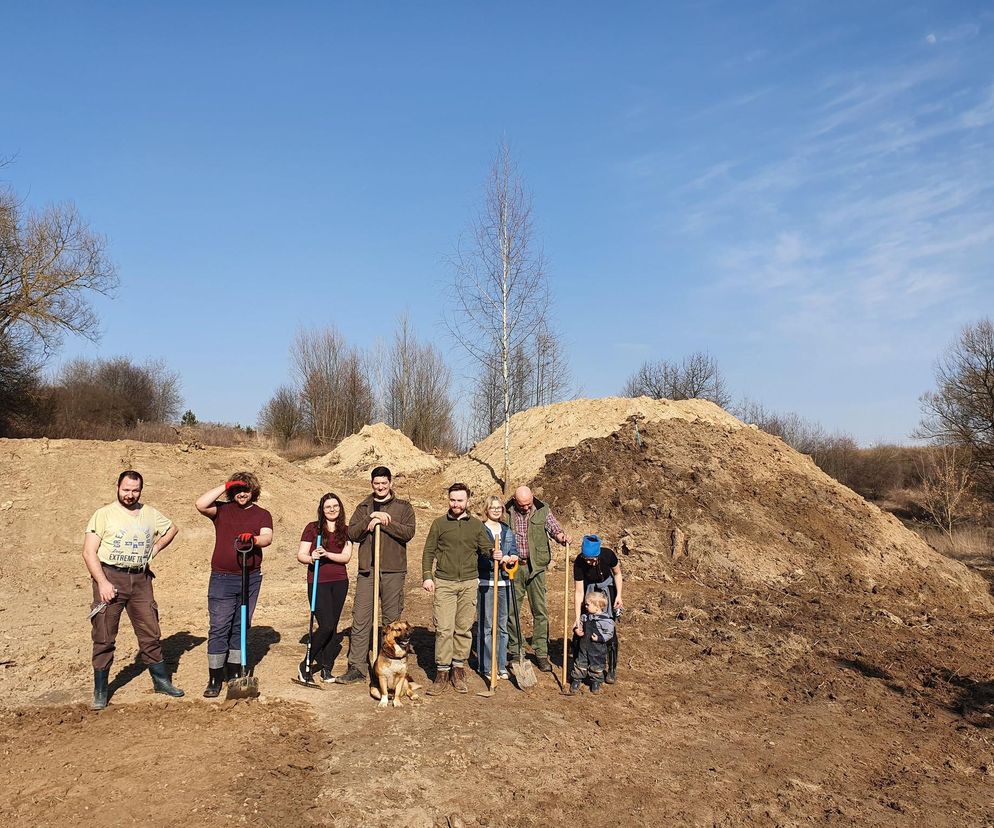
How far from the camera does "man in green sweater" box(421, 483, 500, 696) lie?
6.46 meters

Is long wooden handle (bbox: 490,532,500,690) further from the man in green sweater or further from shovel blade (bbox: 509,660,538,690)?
shovel blade (bbox: 509,660,538,690)

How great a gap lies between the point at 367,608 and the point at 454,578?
864 millimetres

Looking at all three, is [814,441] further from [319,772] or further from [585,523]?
[319,772]

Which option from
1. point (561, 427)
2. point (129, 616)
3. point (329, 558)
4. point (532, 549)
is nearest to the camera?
point (129, 616)

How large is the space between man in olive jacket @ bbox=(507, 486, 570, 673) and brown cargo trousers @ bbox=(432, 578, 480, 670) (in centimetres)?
59

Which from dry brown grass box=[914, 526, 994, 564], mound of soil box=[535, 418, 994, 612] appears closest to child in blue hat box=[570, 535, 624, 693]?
mound of soil box=[535, 418, 994, 612]

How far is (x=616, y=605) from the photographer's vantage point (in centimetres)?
673

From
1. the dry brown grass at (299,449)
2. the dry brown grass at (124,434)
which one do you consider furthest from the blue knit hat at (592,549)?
the dry brown grass at (299,449)

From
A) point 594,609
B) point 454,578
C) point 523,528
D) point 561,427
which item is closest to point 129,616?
point 454,578

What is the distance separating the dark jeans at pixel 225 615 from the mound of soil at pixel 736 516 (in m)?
9.03

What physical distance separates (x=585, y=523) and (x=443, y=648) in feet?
31.4

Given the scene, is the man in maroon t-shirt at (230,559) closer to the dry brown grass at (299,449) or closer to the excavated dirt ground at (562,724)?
the excavated dirt ground at (562,724)

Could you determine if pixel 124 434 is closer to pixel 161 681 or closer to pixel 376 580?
pixel 161 681

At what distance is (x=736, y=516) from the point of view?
14695mm
